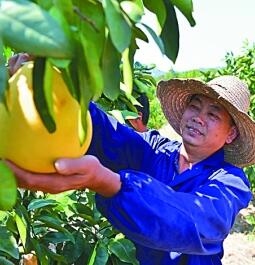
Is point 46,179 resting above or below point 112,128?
above

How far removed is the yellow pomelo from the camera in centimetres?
57

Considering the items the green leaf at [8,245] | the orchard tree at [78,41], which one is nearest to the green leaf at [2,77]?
the orchard tree at [78,41]

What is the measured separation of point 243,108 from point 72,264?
568mm

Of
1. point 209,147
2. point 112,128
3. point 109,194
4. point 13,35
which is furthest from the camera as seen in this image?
point 209,147

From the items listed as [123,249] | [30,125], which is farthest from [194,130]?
[30,125]

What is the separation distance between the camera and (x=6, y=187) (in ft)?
1.77

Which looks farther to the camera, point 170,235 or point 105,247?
point 105,247

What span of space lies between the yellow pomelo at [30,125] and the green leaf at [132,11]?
10 centimetres

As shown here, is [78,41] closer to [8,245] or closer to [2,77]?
[2,77]

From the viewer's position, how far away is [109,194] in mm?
966

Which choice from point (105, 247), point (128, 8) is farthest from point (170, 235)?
point (128, 8)

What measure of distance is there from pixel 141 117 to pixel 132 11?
2040 mm

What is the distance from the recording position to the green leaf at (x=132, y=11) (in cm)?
49

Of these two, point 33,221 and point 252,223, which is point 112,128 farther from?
point 252,223
